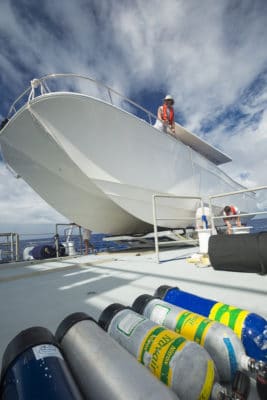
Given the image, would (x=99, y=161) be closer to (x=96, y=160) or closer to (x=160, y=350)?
(x=96, y=160)

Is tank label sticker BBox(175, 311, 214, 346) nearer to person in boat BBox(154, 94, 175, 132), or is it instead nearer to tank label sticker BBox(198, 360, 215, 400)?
tank label sticker BBox(198, 360, 215, 400)

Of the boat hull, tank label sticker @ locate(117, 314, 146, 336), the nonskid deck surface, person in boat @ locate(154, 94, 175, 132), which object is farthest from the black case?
person in boat @ locate(154, 94, 175, 132)

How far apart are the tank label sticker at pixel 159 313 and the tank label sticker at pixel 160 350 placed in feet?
0.47

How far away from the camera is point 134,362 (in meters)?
0.49

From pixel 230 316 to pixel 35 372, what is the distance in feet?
1.84

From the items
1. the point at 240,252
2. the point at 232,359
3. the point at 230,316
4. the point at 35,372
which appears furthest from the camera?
the point at 240,252

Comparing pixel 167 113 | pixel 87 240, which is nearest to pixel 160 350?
pixel 87 240

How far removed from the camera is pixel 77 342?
0.59 metres

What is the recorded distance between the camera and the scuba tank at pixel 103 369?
0.41 meters

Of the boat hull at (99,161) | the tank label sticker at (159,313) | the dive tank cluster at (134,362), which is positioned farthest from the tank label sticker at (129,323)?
the boat hull at (99,161)

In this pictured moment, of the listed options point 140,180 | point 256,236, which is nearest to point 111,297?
point 256,236

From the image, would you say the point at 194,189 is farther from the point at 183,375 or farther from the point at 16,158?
Answer: the point at 183,375

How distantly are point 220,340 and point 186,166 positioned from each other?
4.99 metres

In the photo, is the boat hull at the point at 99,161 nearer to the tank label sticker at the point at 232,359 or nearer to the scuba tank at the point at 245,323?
the scuba tank at the point at 245,323
